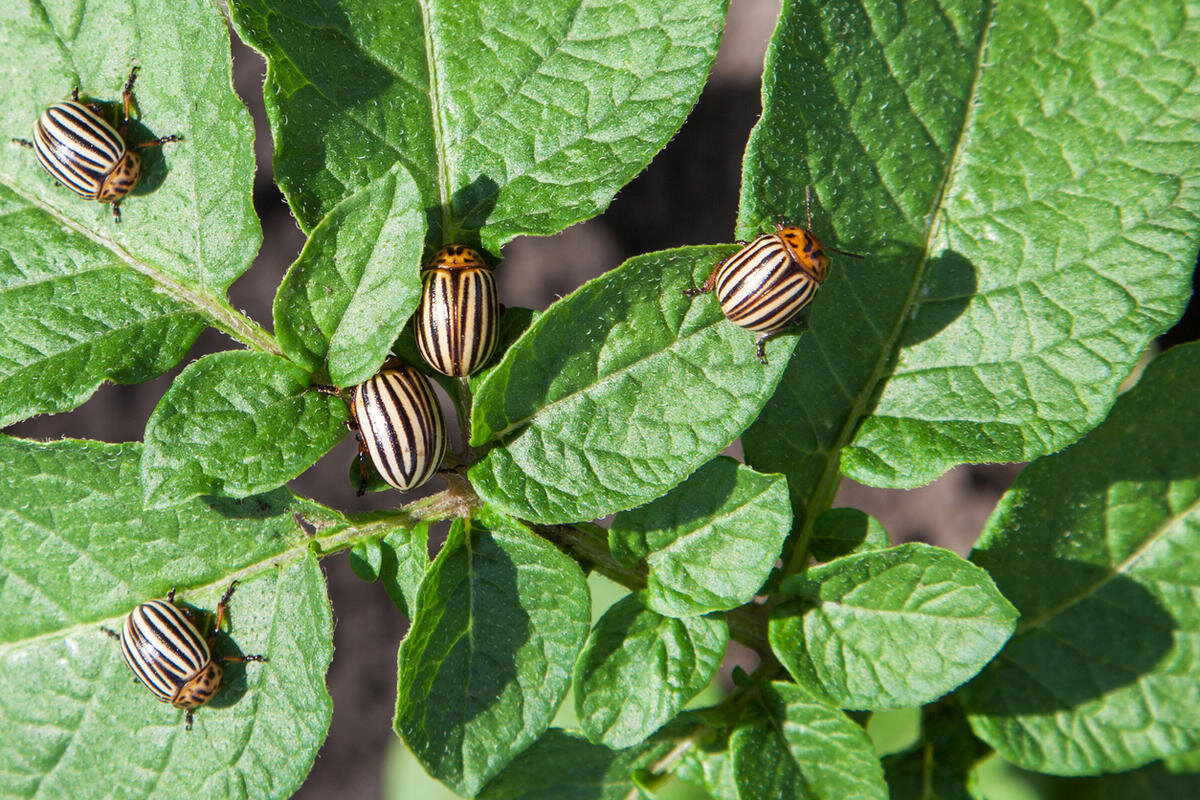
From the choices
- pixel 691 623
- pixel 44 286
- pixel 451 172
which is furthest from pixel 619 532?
pixel 44 286

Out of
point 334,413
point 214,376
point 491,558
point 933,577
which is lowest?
point 933,577

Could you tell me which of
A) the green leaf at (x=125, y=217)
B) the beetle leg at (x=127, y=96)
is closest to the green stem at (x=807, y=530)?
the green leaf at (x=125, y=217)

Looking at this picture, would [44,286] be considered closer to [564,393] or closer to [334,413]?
[334,413]

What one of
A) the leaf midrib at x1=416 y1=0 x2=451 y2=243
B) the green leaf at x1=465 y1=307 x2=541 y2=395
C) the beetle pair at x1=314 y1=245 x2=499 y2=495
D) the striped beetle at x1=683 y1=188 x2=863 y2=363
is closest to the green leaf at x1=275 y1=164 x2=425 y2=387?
the beetle pair at x1=314 y1=245 x2=499 y2=495

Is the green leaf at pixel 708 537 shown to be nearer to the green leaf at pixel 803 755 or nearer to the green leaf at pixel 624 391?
the green leaf at pixel 624 391

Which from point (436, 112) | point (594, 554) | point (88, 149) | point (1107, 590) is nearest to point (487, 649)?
point (594, 554)

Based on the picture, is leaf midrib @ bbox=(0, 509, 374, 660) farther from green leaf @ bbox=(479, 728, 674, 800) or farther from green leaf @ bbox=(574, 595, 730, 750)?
green leaf @ bbox=(479, 728, 674, 800)

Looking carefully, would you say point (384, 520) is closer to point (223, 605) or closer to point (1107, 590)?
point (223, 605)
